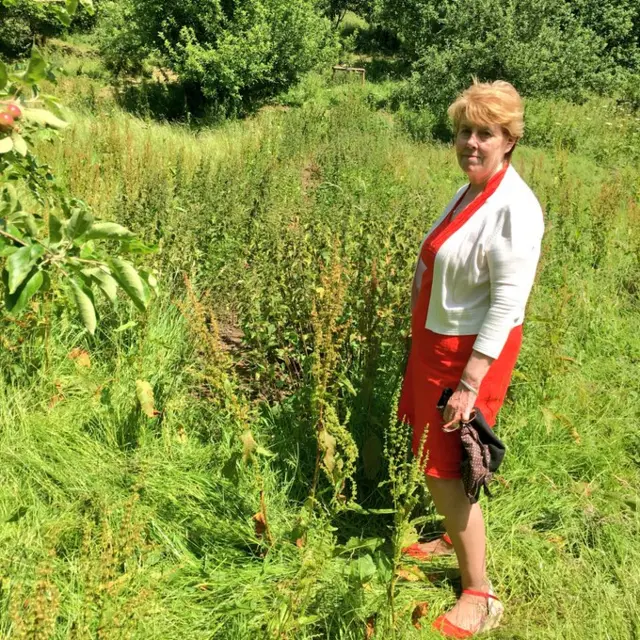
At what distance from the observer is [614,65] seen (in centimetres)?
1998

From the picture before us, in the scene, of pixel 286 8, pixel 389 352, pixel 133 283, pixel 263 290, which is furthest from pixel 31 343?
pixel 286 8

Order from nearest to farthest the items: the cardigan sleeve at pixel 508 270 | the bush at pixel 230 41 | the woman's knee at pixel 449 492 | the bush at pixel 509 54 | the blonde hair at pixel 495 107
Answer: the cardigan sleeve at pixel 508 270, the blonde hair at pixel 495 107, the woman's knee at pixel 449 492, the bush at pixel 509 54, the bush at pixel 230 41

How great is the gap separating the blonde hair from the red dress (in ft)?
0.57

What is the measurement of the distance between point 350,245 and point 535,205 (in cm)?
217

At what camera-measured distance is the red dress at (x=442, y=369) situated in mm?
2203

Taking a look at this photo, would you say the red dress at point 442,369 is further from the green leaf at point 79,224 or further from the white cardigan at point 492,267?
the green leaf at point 79,224

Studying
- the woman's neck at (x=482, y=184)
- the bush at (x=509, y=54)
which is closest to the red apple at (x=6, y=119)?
the woman's neck at (x=482, y=184)

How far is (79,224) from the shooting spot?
1.33 meters

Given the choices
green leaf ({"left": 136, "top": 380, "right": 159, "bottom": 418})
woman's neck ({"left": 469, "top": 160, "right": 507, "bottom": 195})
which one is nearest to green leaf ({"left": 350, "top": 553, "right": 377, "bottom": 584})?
green leaf ({"left": 136, "top": 380, "right": 159, "bottom": 418})

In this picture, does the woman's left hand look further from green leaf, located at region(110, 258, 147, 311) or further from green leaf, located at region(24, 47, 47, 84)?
green leaf, located at region(24, 47, 47, 84)

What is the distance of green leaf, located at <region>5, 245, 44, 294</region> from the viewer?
48.3 inches

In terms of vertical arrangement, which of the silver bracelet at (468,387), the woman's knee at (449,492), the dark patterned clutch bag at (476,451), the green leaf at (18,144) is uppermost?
the green leaf at (18,144)

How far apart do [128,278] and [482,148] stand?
4.61 feet

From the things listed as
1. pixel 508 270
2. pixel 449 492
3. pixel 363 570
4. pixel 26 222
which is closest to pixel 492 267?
pixel 508 270
